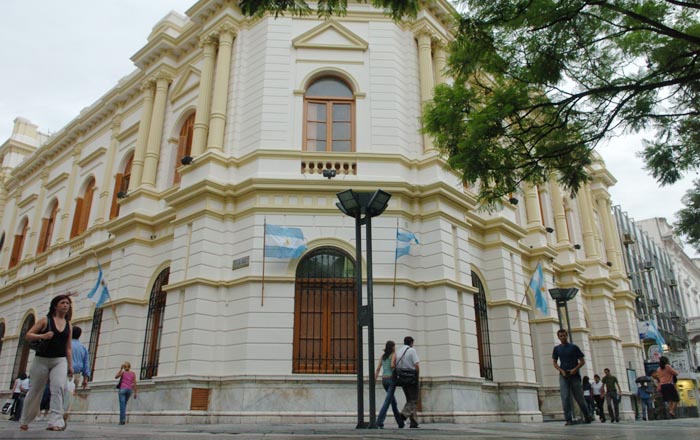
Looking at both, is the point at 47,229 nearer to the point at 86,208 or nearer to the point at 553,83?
the point at 86,208

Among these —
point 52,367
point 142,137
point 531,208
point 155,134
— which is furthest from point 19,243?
point 52,367

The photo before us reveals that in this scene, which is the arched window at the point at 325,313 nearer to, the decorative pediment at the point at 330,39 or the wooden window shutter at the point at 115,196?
the decorative pediment at the point at 330,39

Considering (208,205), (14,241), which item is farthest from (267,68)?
(14,241)

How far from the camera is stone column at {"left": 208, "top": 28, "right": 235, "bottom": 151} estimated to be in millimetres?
14867

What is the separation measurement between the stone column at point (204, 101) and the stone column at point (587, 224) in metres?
17.6

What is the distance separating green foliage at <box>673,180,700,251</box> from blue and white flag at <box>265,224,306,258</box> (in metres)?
8.84

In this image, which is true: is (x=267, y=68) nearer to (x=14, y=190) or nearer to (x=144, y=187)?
(x=144, y=187)

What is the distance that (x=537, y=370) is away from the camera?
17.8 meters

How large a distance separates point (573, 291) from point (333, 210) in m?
6.89

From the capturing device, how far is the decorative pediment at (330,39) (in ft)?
50.9

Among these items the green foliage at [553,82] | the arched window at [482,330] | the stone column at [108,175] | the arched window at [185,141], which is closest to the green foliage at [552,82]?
the green foliage at [553,82]

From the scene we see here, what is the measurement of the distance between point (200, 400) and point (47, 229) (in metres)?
16.6

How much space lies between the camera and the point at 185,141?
17609 millimetres

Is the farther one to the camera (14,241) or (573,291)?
(14,241)
